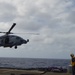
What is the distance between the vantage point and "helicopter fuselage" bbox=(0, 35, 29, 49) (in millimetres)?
46219

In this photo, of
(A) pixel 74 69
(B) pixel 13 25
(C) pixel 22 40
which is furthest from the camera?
(C) pixel 22 40

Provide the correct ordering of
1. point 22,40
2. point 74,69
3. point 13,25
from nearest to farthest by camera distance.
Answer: point 74,69 → point 13,25 → point 22,40

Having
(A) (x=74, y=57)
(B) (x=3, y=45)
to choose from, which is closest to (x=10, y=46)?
(B) (x=3, y=45)

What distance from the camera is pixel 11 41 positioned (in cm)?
4666

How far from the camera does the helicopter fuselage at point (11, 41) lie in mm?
46219

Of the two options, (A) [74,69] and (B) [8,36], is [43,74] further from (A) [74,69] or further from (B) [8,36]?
(A) [74,69]

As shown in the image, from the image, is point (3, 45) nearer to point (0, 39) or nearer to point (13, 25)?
point (0, 39)

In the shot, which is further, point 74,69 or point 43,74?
point 43,74

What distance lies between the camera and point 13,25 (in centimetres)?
4209

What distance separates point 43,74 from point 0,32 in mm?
9926

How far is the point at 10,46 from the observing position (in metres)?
46.9

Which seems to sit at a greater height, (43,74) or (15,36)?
(15,36)

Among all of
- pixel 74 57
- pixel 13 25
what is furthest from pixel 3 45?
pixel 74 57

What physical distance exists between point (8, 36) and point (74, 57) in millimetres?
26304
